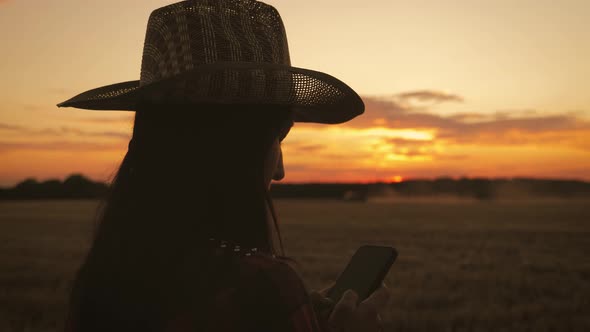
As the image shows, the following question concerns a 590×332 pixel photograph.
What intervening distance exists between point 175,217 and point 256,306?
286mm

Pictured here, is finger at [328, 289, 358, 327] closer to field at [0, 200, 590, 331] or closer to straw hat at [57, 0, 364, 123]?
straw hat at [57, 0, 364, 123]

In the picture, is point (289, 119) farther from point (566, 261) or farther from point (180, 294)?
point (566, 261)

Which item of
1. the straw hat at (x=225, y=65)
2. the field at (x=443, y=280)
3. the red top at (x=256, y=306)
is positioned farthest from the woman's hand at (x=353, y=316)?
the field at (x=443, y=280)

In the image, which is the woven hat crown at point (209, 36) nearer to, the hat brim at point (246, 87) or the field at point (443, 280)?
the hat brim at point (246, 87)

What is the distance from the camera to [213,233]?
4.58 feet

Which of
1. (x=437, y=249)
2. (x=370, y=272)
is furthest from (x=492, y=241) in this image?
(x=370, y=272)

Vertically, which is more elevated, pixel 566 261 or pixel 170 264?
pixel 170 264

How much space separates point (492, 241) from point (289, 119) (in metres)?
16.9

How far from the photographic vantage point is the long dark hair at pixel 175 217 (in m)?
1.35

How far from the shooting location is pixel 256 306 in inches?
51.3

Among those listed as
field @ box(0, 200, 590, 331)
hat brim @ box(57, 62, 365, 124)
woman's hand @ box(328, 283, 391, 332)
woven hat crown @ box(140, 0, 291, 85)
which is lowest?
field @ box(0, 200, 590, 331)

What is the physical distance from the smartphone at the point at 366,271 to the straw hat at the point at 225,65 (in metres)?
0.47

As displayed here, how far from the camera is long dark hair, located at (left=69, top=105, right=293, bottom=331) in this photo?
1346 mm

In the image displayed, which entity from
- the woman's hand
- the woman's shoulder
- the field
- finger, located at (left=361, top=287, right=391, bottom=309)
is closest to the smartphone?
finger, located at (left=361, top=287, right=391, bottom=309)
